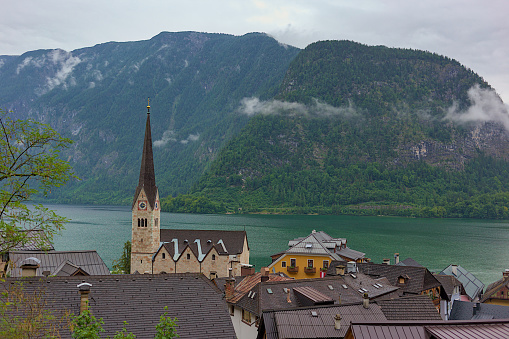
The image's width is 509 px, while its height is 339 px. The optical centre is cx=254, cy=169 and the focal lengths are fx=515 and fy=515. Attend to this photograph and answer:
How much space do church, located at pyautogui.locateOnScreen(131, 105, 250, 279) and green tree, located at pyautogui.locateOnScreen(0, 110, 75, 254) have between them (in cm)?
5610

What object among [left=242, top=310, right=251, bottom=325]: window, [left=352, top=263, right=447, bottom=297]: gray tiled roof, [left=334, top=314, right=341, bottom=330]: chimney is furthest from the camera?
[left=352, top=263, right=447, bottom=297]: gray tiled roof

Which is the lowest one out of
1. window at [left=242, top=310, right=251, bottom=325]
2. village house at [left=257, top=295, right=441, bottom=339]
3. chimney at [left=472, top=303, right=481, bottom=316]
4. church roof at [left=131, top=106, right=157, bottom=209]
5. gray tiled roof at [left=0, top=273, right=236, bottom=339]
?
chimney at [left=472, top=303, right=481, bottom=316]

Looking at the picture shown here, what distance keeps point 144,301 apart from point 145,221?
53.0 metres

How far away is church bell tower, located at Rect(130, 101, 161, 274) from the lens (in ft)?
231

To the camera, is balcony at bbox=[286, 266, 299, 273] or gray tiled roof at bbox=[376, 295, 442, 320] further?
balcony at bbox=[286, 266, 299, 273]

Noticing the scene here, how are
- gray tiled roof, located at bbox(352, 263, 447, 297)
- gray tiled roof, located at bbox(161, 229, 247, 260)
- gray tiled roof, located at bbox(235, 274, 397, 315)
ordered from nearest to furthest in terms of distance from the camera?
1. gray tiled roof, located at bbox(235, 274, 397, 315)
2. gray tiled roof, located at bbox(352, 263, 447, 297)
3. gray tiled roof, located at bbox(161, 229, 247, 260)

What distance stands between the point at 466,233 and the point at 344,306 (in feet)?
513

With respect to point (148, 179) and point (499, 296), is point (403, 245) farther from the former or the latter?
point (148, 179)

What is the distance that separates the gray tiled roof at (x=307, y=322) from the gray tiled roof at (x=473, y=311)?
88.6 feet

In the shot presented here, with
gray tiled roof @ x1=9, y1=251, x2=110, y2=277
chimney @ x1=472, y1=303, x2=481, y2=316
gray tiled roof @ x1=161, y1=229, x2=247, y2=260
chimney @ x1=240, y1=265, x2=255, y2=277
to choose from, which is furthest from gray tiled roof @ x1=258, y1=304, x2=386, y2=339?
gray tiled roof @ x1=161, y1=229, x2=247, y2=260

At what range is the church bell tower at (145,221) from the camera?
7044 cm

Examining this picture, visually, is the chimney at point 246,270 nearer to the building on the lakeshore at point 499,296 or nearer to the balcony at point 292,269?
the balcony at point 292,269

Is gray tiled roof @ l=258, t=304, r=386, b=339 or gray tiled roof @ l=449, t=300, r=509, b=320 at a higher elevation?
gray tiled roof @ l=258, t=304, r=386, b=339

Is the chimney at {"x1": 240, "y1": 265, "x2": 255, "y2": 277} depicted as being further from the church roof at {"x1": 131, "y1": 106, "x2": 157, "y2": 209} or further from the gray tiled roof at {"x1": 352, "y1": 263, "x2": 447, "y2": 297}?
the gray tiled roof at {"x1": 352, "y1": 263, "x2": 447, "y2": 297}
